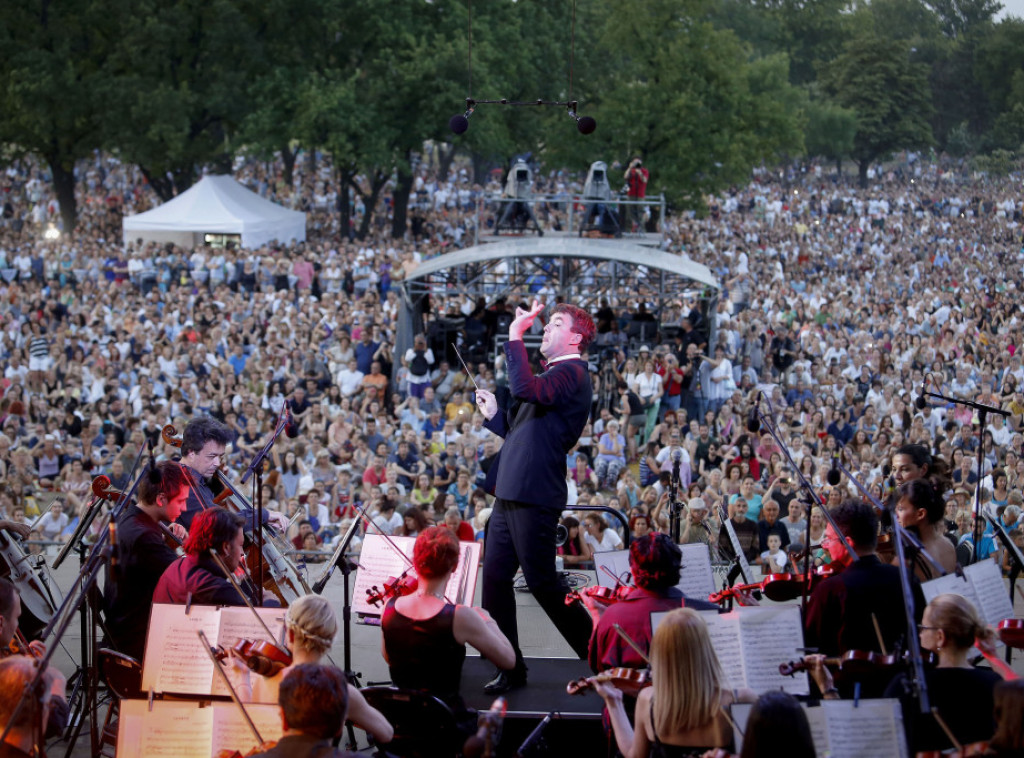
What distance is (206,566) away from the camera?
4.76m

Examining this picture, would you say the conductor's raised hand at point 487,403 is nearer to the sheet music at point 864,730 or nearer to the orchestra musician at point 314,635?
the orchestra musician at point 314,635

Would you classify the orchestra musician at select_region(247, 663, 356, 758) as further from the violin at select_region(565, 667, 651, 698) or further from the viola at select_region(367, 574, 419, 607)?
the viola at select_region(367, 574, 419, 607)

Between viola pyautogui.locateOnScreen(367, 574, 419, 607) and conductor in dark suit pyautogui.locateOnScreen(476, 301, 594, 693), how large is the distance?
18.4 inches

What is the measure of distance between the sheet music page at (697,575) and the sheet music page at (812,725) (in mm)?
1415

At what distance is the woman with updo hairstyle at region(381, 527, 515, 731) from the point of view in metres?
4.40

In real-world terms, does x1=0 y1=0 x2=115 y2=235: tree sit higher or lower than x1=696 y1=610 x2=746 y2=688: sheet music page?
higher

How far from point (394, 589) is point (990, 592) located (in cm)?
228

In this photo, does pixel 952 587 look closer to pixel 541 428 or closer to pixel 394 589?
pixel 541 428

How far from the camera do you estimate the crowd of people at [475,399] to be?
8.40 metres

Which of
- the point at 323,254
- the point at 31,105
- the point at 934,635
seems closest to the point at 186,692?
the point at 934,635

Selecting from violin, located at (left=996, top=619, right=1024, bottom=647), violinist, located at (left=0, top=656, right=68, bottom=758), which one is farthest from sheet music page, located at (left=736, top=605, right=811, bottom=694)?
violinist, located at (left=0, top=656, right=68, bottom=758)

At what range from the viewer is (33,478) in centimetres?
1087

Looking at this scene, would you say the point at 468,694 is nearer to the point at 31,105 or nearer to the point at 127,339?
the point at 127,339

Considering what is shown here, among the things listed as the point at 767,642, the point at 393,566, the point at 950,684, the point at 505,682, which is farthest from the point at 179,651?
the point at 950,684
